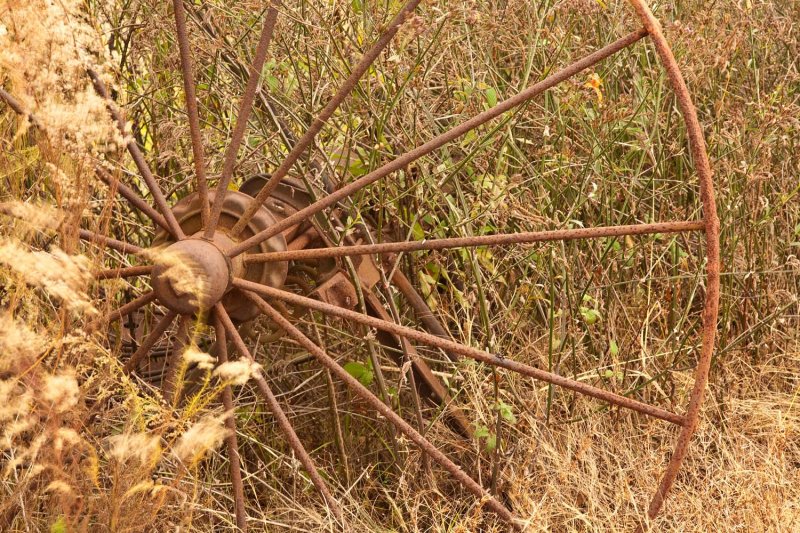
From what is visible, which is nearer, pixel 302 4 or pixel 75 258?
pixel 75 258

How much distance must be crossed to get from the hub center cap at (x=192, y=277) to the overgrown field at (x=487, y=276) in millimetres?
150

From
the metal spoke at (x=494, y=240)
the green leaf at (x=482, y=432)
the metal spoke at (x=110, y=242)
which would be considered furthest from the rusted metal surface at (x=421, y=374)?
the metal spoke at (x=110, y=242)

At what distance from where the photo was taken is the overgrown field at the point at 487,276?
2.86 metres

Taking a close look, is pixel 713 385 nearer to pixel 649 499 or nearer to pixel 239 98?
pixel 649 499

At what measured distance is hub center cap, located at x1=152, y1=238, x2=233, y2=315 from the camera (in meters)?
2.38

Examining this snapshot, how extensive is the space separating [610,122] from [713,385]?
972 millimetres

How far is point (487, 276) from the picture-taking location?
11.3ft

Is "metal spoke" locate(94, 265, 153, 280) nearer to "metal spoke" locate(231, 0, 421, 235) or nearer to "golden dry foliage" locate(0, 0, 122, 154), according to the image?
"metal spoke" locate(231, 0, 421, 235)

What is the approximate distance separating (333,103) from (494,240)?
0.55m

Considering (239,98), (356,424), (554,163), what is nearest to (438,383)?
(356,424)

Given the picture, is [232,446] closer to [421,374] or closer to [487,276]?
[421,374]

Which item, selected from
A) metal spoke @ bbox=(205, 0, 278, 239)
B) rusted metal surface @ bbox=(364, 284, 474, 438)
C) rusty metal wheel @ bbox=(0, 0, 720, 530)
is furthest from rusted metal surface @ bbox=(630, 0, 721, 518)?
metal spoke @ bbox=(205, 0, 278, 239)

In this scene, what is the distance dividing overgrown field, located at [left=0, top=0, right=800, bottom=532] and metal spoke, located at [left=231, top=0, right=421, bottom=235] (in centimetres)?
11

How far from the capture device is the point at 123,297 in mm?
3375
